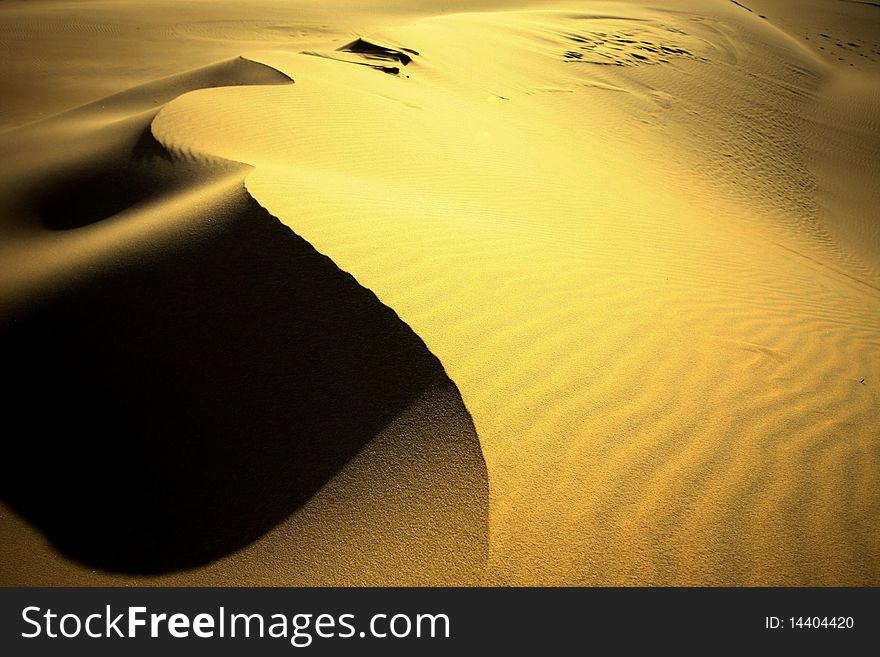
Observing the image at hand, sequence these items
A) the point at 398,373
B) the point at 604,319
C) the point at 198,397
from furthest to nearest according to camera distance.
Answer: the point at 604,319 < the point at 198,397 < the point at 398,373

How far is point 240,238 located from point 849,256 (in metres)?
9.13

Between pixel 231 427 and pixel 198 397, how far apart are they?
1.03ft

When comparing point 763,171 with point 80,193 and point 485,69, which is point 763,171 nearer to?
point 485,69

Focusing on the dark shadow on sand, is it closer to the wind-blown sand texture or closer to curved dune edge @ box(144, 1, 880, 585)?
the wind-blown sand texture

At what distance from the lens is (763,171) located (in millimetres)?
11164

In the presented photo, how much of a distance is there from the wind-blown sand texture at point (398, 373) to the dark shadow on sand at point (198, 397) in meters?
0.01

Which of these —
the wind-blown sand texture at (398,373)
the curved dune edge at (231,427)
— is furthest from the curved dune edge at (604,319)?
the curved dune edge at (231,427)

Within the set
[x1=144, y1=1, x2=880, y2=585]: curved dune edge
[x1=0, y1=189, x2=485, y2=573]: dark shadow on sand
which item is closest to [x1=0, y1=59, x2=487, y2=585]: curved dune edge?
[x1=0, y1=189, x2=485, y2=573]: dark shadow on sand

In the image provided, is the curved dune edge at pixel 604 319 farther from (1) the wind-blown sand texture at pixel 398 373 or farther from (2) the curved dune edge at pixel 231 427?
(2) the curved dune edge at pixel 231 427

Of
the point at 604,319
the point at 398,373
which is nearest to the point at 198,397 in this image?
the point at 398,373

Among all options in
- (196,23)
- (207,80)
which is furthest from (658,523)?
(196,23)

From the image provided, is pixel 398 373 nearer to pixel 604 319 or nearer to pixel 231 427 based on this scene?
pixel 231 427

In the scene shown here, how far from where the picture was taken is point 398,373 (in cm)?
300

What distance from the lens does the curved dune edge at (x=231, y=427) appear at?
2561 millimetres
